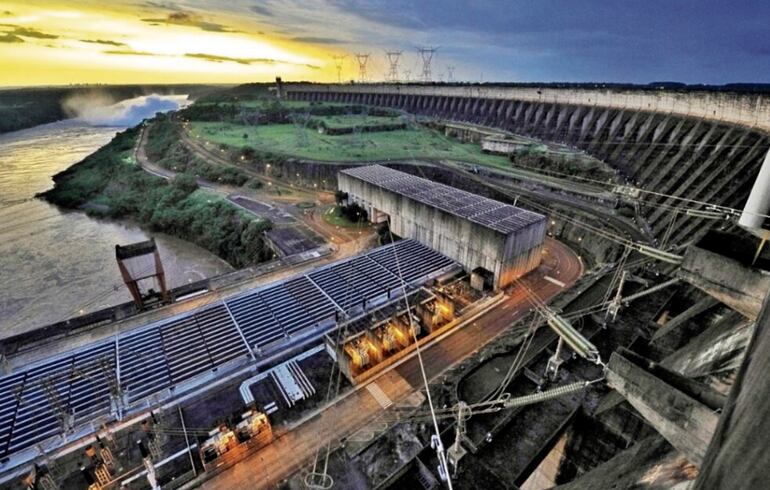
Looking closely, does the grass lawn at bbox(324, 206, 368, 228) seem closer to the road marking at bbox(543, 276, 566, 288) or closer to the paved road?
the paved road

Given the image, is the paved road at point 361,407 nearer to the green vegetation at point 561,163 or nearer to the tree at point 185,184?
the green vegetation at point 561,163

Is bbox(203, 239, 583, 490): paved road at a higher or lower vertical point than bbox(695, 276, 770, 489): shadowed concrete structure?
lower

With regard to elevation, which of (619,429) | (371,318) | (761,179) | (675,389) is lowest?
(371,318)

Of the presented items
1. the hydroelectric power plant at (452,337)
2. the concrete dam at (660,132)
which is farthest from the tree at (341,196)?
the concrete dam at (660,132)

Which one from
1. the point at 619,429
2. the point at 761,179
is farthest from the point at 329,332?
the point at 761,179

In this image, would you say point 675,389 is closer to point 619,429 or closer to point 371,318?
point 619,429

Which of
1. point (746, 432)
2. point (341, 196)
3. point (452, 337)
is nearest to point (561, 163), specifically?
point (341, 196)


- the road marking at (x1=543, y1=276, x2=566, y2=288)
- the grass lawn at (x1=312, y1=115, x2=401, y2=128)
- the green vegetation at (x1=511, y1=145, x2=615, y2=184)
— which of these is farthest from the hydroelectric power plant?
the grass lawn at (x1=312, y1=115, x2=401, y2=128)
